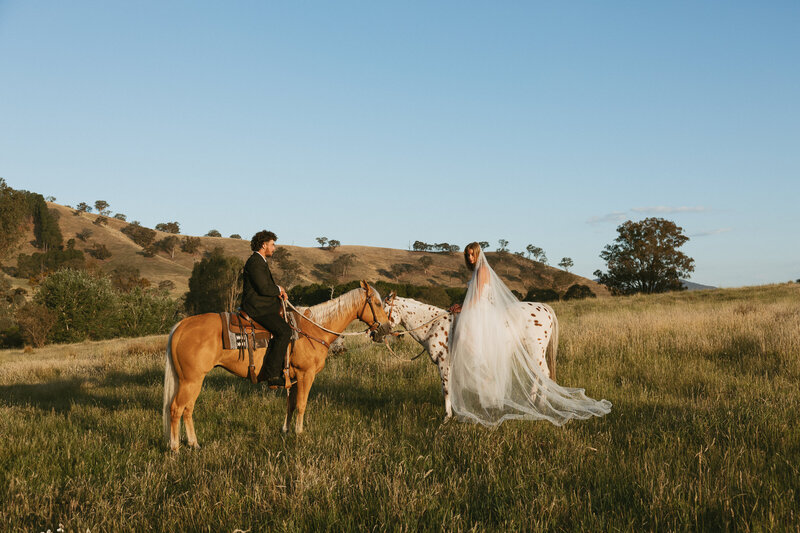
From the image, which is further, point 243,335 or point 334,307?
point 334,307

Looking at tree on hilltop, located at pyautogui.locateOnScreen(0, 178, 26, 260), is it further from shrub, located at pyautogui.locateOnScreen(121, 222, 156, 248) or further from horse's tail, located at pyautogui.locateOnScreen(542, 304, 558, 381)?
horse's tail, located at pyautogui.locateOnScreen(542, 304, 558, 381)

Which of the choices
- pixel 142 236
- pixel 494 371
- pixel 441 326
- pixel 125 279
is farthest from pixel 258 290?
pixel 142 236

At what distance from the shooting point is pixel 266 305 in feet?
22.6

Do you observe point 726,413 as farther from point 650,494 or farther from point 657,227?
point 657,227

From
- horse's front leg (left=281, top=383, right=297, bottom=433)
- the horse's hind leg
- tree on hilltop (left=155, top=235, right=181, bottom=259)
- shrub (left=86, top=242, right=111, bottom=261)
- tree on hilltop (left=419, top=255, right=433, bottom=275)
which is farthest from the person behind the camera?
tree on hilltop (left=419, top=255, right=433, bottom=275)

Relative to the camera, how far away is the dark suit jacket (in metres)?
6.74

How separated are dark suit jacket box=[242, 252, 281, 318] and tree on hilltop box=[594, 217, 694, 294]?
61.8 metres

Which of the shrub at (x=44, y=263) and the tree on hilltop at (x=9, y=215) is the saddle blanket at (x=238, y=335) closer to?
the tree on hilltop at (x=9, y=215)

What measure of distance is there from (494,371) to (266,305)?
3.44 meters

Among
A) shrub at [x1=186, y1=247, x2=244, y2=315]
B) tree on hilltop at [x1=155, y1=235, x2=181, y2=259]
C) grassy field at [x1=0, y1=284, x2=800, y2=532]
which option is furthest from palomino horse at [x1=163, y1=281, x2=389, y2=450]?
tree on hilltop at [x1=155, y1=235, x2=181, y2=259]

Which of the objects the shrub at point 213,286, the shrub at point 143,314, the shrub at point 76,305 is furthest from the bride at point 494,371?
the shrub at point 213,286

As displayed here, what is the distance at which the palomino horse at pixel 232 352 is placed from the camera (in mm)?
6465

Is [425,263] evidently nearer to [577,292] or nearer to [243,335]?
[577,292]

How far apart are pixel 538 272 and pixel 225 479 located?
11988 cm
